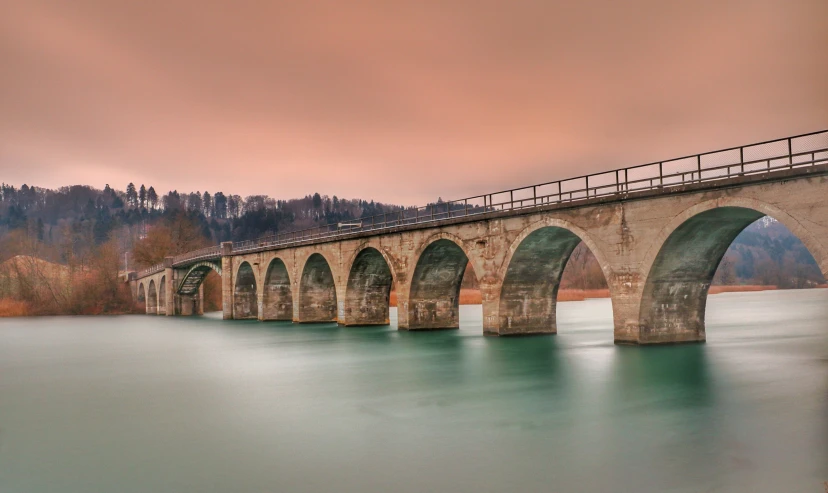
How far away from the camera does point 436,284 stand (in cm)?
3919

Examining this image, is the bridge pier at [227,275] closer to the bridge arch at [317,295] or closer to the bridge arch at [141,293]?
the bridge arch at [317,295]

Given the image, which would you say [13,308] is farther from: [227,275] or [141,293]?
[227,275]

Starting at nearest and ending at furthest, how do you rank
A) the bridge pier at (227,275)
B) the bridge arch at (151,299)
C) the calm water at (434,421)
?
the calm water at (434,421), the bridge pier at (227,275), the bridge arch at (151,299)

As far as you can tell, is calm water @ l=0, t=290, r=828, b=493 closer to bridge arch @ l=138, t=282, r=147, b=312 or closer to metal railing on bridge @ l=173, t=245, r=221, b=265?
metal railing on bridge @ l=173, t=245, r=221, b=265

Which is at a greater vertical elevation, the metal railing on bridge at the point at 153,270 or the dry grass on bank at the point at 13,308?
the metal railing on bridge at the point at 153,270

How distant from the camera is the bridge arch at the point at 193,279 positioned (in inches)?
3130

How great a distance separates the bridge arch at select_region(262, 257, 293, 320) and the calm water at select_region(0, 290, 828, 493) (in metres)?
28.7

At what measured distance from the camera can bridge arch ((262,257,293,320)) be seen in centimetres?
5897

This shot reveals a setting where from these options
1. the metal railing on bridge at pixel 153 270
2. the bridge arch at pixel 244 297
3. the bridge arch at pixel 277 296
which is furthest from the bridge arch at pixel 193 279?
the bridge arch at pixel 277 296

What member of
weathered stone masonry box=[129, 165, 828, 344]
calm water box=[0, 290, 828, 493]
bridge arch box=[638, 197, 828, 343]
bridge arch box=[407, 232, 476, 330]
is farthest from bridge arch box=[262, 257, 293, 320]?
bridge arch box=[638, 197, 828, 343]

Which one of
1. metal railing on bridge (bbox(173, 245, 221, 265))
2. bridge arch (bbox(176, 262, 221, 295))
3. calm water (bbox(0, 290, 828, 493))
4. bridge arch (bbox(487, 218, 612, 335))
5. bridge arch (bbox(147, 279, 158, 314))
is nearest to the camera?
calm water (bbox(0, 290, 828, 493))

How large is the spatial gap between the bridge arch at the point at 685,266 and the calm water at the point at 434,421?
1115 millimetres

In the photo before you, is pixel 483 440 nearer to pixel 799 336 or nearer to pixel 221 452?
pixel 221 452

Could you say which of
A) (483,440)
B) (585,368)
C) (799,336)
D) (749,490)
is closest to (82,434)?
(483,440)
